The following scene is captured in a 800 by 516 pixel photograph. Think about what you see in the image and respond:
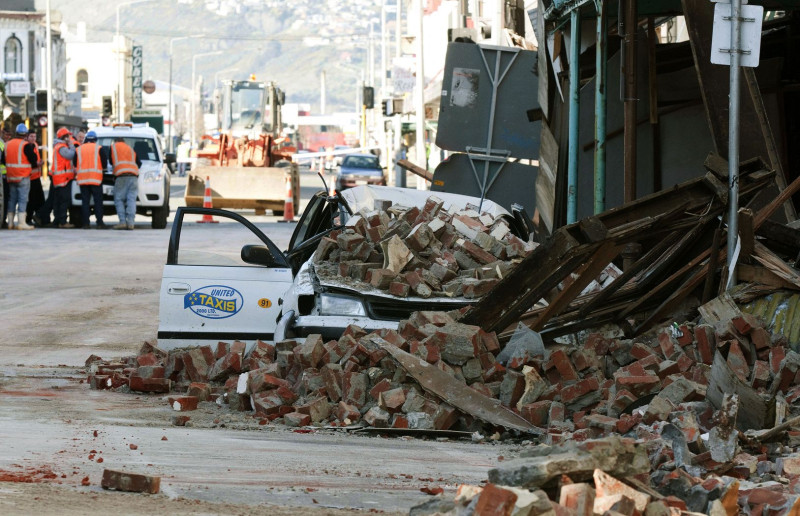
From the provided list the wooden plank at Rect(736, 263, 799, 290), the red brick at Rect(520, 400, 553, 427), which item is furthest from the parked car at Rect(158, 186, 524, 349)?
the wooden plank at Rect(736, 263, 799, 290)

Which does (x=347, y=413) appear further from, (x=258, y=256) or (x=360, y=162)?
(x=360, y=162)

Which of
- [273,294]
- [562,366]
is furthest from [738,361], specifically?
[273,294]

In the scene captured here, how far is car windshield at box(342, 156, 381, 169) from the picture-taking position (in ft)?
153

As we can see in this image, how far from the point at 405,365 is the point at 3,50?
75739 mm

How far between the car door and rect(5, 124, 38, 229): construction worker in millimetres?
16162

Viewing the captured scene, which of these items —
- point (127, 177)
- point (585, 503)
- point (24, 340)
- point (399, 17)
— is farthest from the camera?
point (399, 17)

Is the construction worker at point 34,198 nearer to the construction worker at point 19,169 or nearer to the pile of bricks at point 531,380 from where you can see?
the construction worker at point 19,169

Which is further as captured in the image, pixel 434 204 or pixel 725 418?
pixel 434 204

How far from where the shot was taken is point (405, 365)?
7547 mm

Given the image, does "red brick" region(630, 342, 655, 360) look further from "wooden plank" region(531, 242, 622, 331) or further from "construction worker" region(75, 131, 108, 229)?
"construction worker" region(75, 131, 108, 229)

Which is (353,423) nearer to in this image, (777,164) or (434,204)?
(434,204)

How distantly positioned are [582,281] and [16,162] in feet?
62.0

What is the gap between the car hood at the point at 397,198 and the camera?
10266 mm

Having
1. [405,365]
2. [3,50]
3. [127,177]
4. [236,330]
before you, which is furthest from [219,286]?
[3,50]
